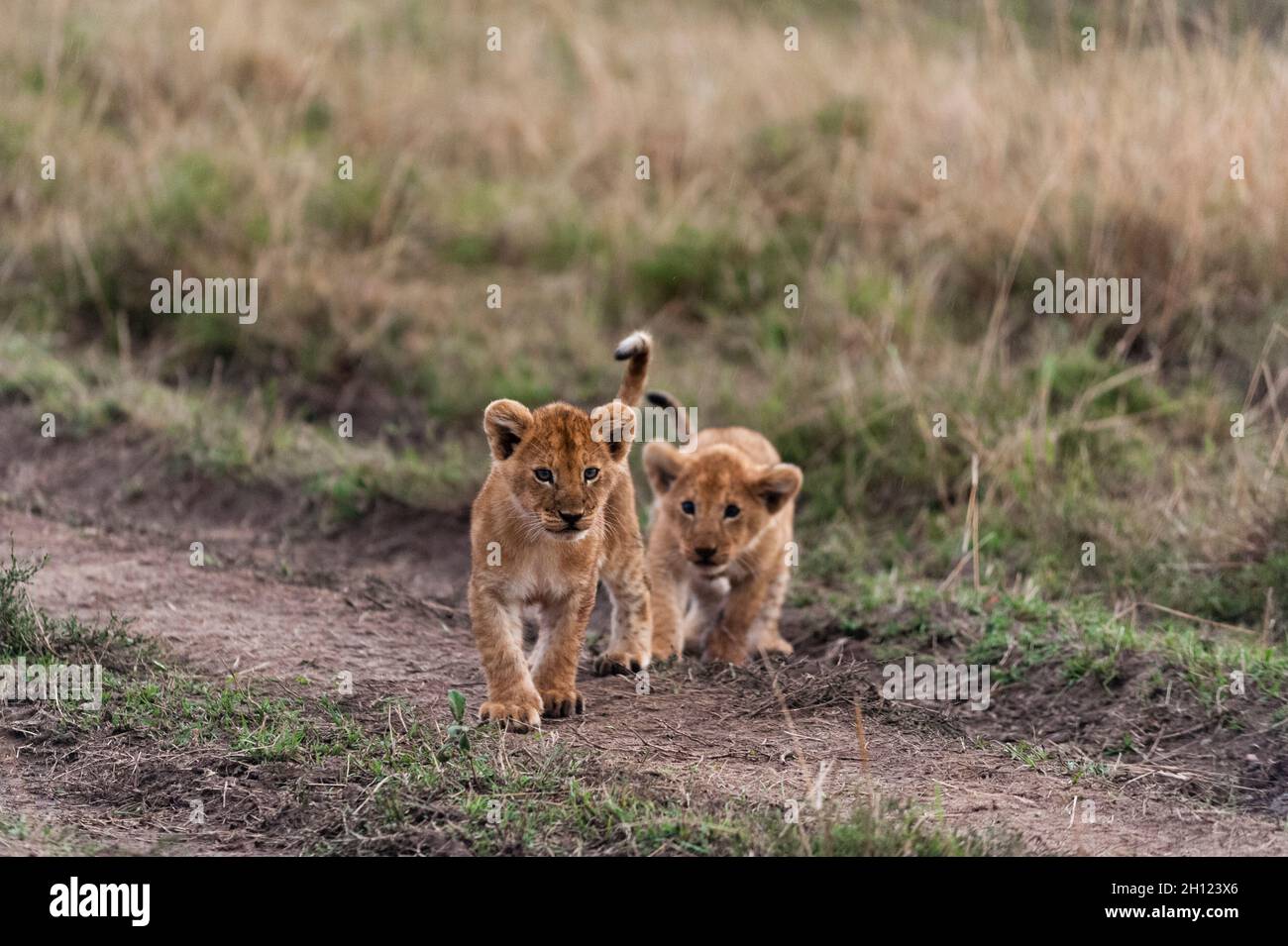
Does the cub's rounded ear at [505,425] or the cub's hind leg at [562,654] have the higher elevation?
the cub's rounded ear at [505,425]

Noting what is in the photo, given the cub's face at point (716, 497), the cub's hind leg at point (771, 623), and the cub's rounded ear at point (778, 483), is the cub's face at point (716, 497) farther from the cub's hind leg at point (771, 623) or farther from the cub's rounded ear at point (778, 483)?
the cub's hind leg at point (771, 623)

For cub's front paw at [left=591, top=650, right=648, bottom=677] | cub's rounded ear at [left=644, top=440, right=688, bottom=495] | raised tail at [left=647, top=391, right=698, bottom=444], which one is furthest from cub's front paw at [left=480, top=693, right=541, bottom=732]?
raised tail at [left=647, top=391, right=698, bottom=444]

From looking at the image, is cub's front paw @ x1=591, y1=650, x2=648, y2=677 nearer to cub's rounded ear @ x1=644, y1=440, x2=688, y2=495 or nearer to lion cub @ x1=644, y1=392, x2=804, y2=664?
lion cub @ x1=644, y1=392, x2=804, y2=664

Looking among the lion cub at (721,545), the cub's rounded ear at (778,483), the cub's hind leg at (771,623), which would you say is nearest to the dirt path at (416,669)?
the lion cub at (721,545)

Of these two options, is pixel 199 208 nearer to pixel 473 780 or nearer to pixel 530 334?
pixel 530 334

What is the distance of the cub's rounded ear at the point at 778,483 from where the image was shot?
654cm

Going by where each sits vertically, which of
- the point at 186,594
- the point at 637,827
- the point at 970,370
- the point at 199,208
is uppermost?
the point at 199,208

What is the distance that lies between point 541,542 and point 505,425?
1.28 ft

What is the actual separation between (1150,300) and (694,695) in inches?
179

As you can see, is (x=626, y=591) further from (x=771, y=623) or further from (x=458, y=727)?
(x=458, y=727)

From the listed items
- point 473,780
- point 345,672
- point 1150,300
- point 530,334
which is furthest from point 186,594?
point 1150,300

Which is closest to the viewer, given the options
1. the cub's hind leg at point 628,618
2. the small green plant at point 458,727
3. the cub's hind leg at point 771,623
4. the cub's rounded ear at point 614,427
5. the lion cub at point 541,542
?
the small green plant at point 458,727

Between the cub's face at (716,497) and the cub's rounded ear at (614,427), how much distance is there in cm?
91

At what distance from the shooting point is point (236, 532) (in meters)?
7.85
